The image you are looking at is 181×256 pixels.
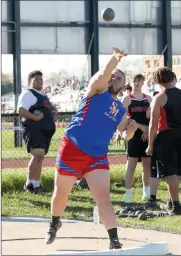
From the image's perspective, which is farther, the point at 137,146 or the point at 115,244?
the point at 137,146

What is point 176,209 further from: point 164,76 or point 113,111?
point 113,111

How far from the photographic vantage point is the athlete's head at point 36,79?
1098 centimetres

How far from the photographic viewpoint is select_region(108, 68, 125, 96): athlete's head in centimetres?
679

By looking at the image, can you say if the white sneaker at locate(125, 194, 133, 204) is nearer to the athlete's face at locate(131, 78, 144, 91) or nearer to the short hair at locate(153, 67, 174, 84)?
the athlete's face at locate(131, 78, 144, 91)

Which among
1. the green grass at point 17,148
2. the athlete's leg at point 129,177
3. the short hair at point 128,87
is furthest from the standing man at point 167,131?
the green grass at point 17,148

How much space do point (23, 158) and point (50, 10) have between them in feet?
24.2

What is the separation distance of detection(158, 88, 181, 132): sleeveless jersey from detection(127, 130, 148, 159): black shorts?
100 cm

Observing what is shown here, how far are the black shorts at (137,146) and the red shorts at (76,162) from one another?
351 centimetres

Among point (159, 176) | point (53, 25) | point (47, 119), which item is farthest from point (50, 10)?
point (159, 176)

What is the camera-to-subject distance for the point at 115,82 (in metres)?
6.80

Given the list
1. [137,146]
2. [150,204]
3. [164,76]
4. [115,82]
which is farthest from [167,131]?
[115,82]

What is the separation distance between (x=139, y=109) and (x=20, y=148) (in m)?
6.87

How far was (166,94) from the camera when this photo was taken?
9016mm

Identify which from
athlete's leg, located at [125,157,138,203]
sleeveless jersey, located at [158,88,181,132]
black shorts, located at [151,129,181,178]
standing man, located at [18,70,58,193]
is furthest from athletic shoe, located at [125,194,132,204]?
standing man, located at [18,70,58,193]
